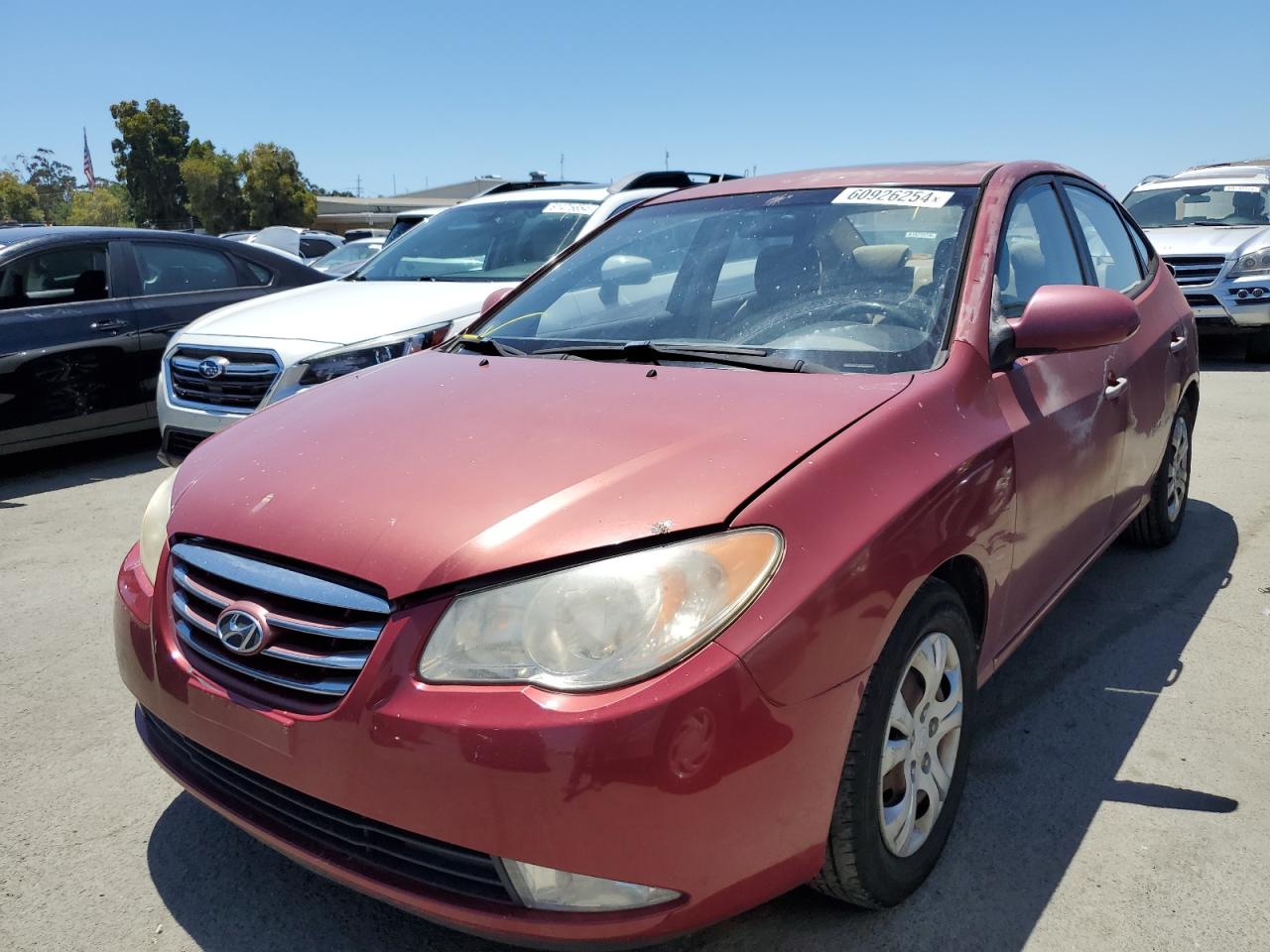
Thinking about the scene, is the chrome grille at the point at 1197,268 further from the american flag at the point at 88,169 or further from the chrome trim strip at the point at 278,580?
the american flag at the point at 88,169

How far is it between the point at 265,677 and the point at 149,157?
63.5m

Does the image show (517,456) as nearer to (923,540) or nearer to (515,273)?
(923,540)

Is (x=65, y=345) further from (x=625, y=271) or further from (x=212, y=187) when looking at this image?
(x=212, y=187)

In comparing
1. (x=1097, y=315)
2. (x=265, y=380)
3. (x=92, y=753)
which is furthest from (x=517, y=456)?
(x=265, y=380)

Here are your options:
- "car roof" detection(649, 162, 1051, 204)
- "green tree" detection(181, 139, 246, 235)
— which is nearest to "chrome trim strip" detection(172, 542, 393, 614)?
"car roof" detection(649, 162, 1051, 204)

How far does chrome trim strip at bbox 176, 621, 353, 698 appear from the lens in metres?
1.83

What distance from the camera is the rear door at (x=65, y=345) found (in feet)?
20.2

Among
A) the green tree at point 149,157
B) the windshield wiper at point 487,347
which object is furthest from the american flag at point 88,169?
the windshield wiper at point 487,347

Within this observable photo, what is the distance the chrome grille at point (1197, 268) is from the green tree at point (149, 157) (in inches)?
2228

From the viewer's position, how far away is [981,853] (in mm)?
2467

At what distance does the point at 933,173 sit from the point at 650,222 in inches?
38.6

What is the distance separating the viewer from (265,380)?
5.29m

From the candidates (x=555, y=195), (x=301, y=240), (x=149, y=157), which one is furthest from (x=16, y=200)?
(x=555, y=195)

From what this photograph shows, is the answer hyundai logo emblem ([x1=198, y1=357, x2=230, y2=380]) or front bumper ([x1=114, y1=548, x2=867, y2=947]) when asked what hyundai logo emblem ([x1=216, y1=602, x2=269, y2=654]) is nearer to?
front bumper ([x1=114, y1=548, x2=867, y2=947])
